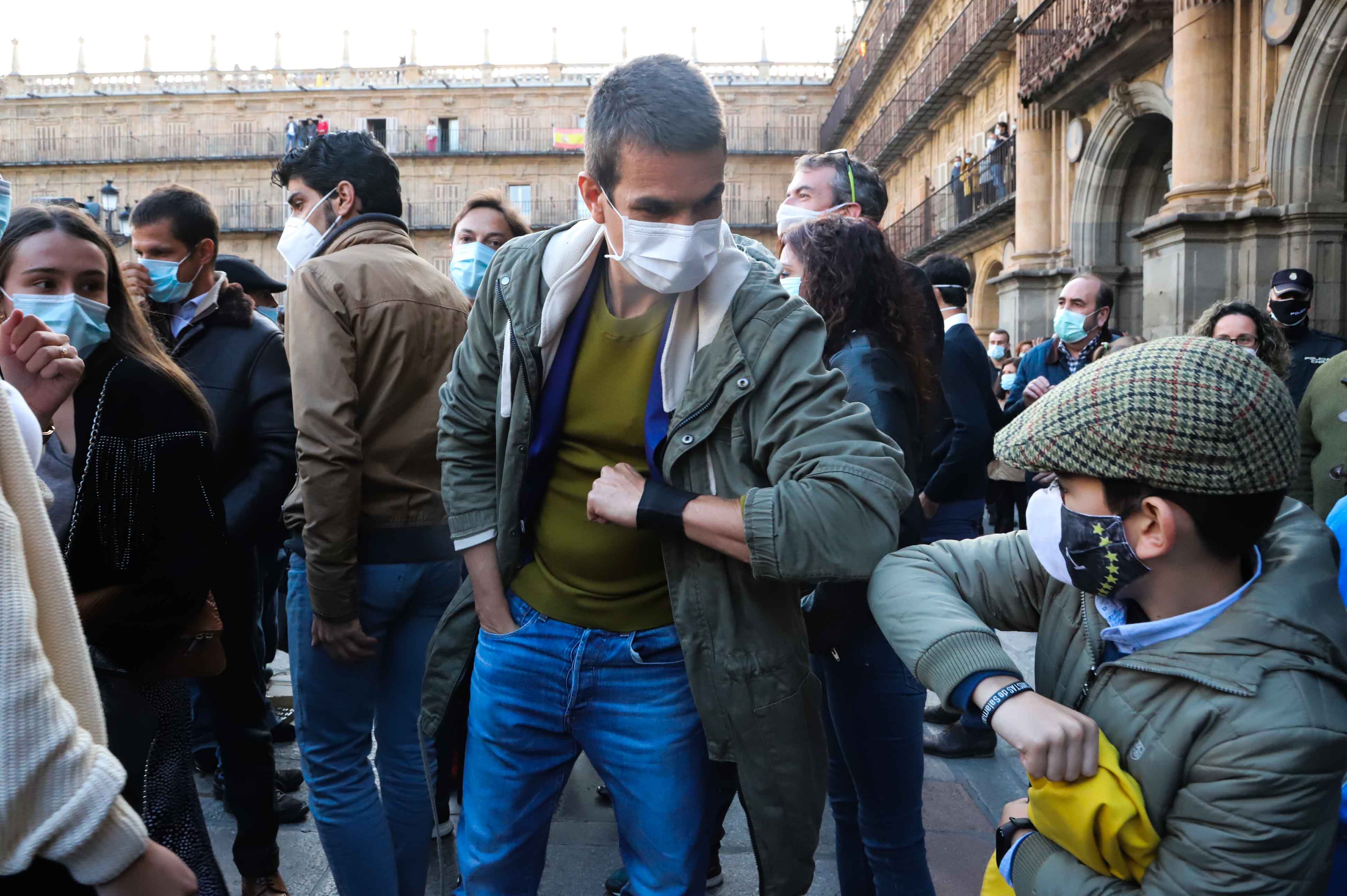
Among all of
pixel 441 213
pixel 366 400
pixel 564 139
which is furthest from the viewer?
pixel 564 139

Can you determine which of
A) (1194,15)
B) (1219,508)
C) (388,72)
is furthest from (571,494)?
(388,72)

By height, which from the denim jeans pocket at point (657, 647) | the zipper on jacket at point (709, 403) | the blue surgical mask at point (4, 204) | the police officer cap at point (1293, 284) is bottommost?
the denim jeans pocket at point (657, 647)

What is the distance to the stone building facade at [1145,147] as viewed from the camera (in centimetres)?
927

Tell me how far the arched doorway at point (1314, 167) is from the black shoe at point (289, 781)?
9.39m

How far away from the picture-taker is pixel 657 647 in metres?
1.77

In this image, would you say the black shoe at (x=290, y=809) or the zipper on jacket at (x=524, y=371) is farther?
the black shoe at (x=290, y=809)

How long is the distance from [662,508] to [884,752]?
3.40ft

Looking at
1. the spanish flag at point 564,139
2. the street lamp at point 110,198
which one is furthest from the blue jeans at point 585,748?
the spanish flag at point 564,139

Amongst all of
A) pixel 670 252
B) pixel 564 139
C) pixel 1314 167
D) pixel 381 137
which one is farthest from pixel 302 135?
pixel 381 137

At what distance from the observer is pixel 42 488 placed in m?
1.44

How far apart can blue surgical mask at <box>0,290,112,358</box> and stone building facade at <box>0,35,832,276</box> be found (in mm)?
39566

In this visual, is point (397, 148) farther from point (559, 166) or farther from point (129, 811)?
point (129, 811)

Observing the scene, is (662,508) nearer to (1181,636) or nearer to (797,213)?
(1181,636)

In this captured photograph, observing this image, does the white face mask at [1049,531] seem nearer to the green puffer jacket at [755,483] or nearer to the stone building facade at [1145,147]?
the green puffer jacket at [755,483]
